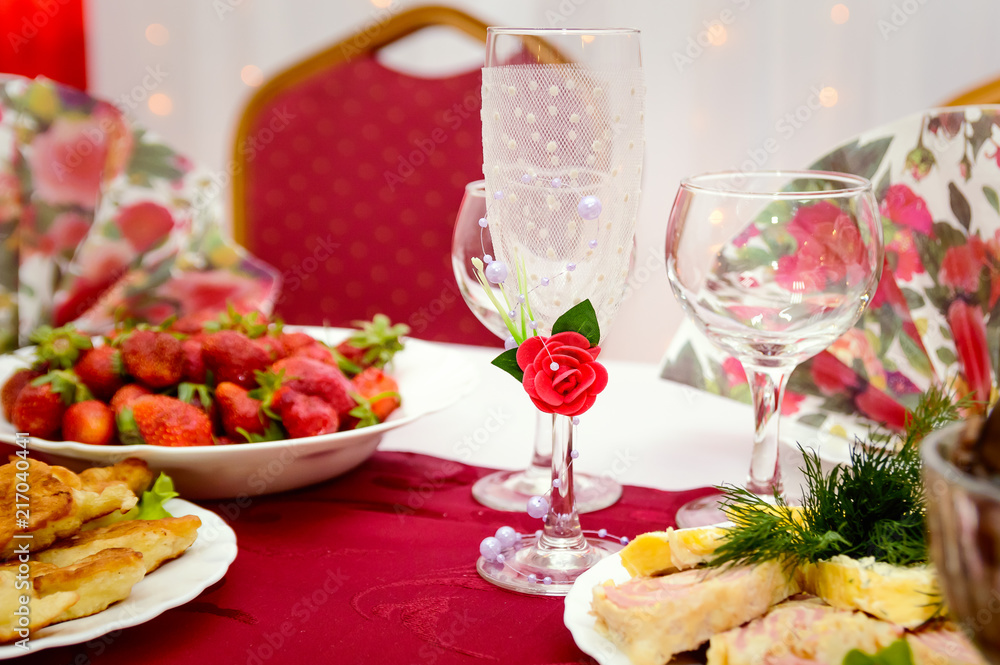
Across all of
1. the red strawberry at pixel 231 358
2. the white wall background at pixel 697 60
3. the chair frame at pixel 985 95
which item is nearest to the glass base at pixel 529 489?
the red strawberry at pixel 231 358

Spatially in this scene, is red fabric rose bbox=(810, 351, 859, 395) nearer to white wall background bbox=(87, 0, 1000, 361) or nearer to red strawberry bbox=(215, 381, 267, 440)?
red strawberry bbox=(215, 381, 267, 440)

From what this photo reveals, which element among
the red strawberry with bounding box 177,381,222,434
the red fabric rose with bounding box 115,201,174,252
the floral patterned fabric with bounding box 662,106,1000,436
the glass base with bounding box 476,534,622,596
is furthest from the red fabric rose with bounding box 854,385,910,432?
the red fabric rose with bounding box 115,201,174,252

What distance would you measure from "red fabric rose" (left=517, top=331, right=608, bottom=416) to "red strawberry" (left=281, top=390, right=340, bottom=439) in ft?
0.73

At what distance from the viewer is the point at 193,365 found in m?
0.77

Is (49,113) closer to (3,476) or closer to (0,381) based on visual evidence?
(0,381)

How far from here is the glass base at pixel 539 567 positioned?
22.7 inches

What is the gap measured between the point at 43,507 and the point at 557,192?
1.15ft

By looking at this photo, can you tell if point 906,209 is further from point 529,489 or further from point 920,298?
point 529,489

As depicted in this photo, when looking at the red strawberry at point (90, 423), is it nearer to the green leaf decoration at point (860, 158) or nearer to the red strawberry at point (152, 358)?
the red strawberry at point (152, 358)

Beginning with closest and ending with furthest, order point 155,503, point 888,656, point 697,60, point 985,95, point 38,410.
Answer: point 888,656 → point 155,503 → point 38,410 → point 985,95 → point 697,60

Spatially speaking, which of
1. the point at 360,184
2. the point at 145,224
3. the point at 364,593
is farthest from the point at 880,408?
the point at 145,224

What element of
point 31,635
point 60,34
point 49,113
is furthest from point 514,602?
point 60,34

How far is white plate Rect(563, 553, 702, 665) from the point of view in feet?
1.49

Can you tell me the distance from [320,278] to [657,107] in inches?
43.3
